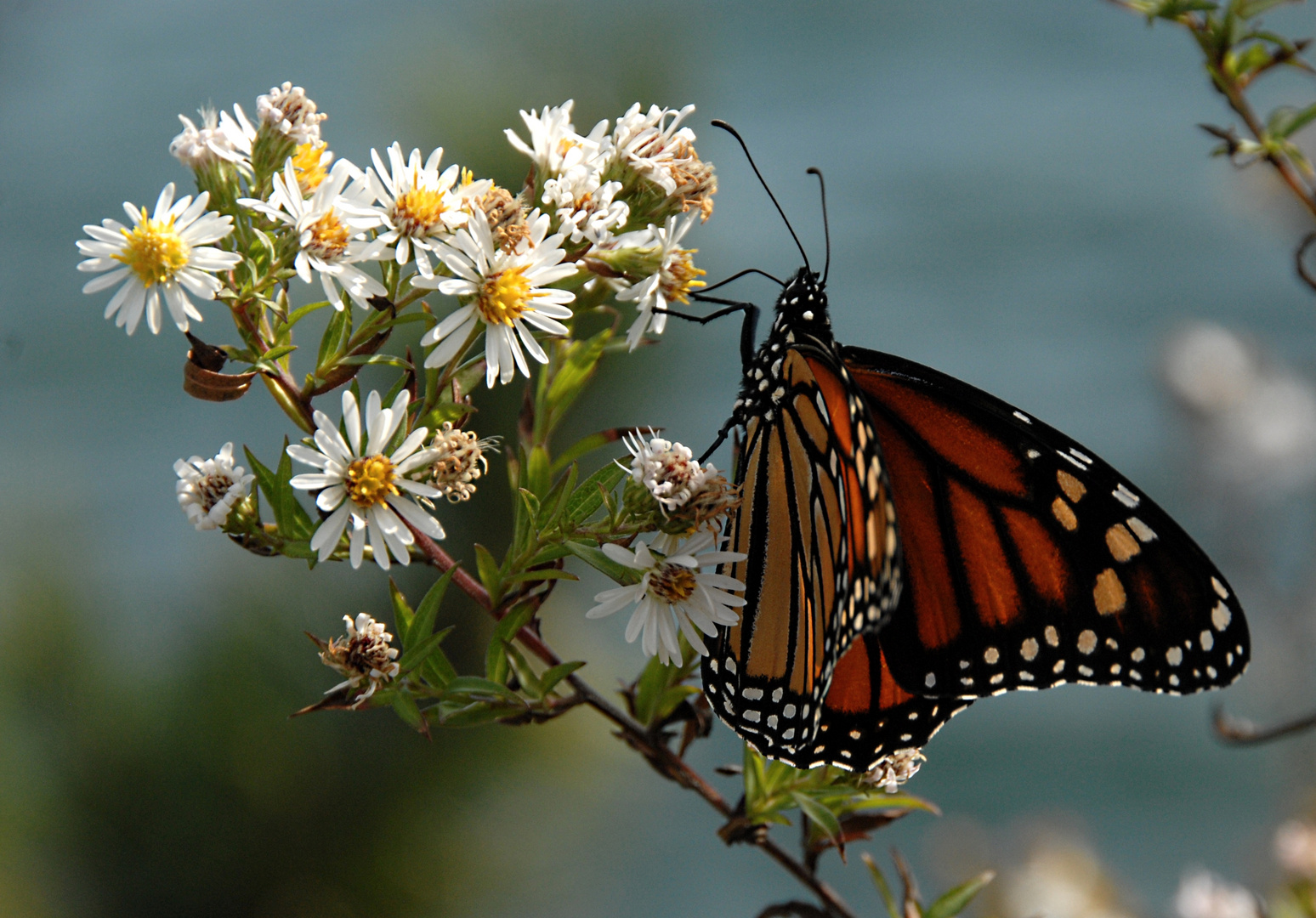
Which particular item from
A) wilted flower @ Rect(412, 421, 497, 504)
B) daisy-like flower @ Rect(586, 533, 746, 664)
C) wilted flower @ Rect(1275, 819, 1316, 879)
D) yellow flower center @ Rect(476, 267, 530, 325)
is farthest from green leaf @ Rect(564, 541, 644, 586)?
wilted flower @ Rect(1275, 819, 1316, 879)

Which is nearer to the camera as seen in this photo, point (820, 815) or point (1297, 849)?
point (820, 815)

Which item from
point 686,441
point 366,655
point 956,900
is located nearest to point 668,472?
point 366,655

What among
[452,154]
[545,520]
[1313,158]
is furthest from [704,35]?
[545,520]

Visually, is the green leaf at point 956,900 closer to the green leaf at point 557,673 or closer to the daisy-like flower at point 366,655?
the green leaf at point 557,673

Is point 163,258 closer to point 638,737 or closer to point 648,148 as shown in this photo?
point 648,148

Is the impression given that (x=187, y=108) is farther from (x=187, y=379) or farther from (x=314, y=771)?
(x=187, y=379)

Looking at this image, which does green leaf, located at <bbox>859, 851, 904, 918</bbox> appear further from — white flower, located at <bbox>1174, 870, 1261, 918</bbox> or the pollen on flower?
the pollen on flower
